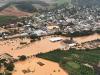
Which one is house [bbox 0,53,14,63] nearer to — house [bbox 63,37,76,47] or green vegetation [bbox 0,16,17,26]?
house [bbox 63,37,76,47]

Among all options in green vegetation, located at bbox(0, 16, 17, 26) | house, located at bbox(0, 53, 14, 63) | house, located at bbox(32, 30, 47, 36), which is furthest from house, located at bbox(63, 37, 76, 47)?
green vegetation, located at bbox(0, 16, 17, 26)

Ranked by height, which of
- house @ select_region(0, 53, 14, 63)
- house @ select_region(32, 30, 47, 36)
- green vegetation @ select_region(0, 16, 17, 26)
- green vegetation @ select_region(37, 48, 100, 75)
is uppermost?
green vegetation @ select_region(0, 16, 17, 26)

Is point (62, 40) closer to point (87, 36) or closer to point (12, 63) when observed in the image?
point (87, 36)

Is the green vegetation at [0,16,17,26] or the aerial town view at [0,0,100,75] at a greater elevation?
the green vegetation at [0,16,17,26]

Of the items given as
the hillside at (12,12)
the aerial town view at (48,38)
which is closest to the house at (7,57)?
the aerial town view at (48,38)

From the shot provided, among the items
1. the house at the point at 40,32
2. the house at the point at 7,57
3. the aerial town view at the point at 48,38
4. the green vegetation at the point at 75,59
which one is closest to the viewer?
the green vegetation at the point at 75,59

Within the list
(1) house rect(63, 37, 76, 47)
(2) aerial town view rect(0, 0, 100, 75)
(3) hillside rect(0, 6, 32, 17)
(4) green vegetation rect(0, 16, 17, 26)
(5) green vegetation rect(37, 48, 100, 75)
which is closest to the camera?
(5) green vegetation rect(37, 48, 100, 75)

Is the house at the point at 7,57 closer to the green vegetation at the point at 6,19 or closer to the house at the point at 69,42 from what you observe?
the house at the point at 69,42

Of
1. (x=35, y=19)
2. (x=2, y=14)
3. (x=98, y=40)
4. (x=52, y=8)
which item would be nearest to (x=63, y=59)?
(x=98, y=40)
